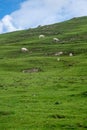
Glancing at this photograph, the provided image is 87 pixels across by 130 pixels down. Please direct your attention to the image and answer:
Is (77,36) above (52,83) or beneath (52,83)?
above

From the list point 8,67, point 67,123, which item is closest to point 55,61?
point 8,67

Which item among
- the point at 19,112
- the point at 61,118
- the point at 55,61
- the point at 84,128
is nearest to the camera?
the point at 84,128

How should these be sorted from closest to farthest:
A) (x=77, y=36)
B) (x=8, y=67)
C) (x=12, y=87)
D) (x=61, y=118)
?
(x=61, y=118), (x=12, y=87), (x=8, y=67), (x=77, y=36)

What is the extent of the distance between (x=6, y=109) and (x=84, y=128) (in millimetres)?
11153

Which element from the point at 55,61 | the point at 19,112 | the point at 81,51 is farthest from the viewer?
the point at 81,51

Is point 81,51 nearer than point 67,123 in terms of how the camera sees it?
No

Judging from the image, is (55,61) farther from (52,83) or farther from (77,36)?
(77,36)

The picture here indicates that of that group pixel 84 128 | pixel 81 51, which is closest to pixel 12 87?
pixel 84 128

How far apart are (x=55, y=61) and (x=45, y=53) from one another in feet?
83.9

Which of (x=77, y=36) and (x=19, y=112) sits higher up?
(x=77, y=36)

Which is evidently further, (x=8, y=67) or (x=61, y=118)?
(x=8, y=67)

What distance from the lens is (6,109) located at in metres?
41.9

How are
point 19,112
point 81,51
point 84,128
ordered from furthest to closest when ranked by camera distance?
point 81,51, point 19,112, point 84,128

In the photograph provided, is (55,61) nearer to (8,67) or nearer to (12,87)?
(8,67)
